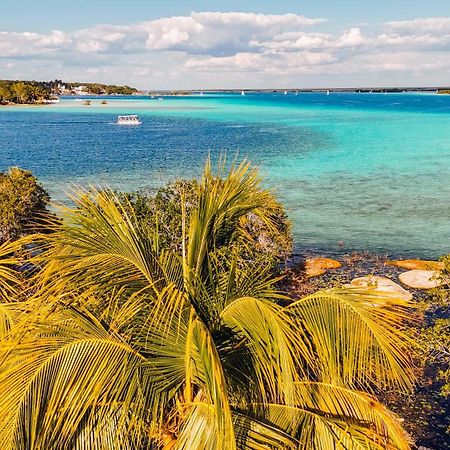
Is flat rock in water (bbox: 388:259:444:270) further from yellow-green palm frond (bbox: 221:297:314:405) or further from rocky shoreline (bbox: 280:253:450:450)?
A: yellow-green palm frond (bbox: 221:297:314:405)

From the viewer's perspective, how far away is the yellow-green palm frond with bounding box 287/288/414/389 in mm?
4535

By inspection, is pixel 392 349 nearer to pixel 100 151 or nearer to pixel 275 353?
pixel 275 353

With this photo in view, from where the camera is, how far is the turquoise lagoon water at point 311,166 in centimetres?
3114

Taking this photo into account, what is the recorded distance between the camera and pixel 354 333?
459 centimetres

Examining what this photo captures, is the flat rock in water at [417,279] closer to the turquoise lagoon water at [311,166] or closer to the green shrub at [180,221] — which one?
the green shrub at [180,221]

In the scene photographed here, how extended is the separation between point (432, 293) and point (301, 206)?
2530 cm

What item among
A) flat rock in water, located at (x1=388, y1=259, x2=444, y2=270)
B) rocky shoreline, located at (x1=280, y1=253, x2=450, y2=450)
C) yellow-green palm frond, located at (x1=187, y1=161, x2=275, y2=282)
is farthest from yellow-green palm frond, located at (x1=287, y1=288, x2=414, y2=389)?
flat rock in water, located at (x1=388, y1=259, x2=444, y2=270)

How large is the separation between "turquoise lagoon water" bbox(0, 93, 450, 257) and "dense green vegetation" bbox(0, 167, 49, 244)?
12.1 ft

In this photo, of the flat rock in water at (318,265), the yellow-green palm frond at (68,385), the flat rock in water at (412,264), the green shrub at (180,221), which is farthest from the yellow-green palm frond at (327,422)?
the flat rock in water at (412,264)

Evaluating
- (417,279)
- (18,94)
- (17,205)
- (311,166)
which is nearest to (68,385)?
(17,205)

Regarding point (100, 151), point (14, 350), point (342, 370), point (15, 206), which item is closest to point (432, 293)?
point (342, 370)

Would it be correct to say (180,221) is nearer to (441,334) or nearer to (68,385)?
(441,334)

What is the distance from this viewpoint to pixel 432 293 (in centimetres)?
1221

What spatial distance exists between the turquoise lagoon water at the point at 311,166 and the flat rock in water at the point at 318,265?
3314mm
